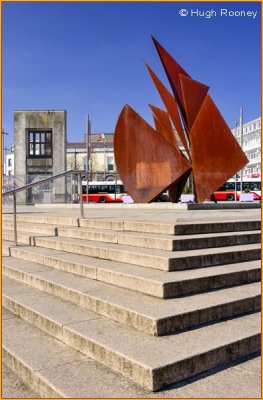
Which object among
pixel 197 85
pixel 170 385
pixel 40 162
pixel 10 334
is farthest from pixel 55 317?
pixel 40 162

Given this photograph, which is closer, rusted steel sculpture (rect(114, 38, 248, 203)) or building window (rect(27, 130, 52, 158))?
rusted steel sculpture (rect(114, 38, 248, 203))

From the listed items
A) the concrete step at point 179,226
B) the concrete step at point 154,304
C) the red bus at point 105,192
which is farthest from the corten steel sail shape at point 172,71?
the red bus at point 105,192

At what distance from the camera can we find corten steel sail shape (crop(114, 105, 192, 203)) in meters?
13.1

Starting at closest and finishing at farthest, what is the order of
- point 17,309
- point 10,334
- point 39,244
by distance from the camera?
1. point 10,334
2. point 17,309
3. point 39,244

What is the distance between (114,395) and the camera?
8.41 feet

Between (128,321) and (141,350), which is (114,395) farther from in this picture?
(128,321)

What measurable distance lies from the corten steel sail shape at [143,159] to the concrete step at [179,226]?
6.80 m

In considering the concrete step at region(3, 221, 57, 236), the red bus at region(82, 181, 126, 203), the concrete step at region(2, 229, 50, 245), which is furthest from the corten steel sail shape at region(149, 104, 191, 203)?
the red bus at region(82, 181, 126, 203)

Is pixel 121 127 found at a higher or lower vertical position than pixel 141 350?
higher

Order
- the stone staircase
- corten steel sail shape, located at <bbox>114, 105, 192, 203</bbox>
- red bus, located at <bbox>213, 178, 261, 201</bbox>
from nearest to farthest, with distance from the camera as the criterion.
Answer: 1. the stone staircase
2. corten steel sail shape, located at <bbox>114, 105, 192, 203</bbox>
3. red bus, located at <bbox>213, 178, 261, 201</bbox>

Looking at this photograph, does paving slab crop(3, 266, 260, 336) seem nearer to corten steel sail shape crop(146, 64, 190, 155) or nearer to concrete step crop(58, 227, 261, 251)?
concrete step crop(58, 227, 261, 251)

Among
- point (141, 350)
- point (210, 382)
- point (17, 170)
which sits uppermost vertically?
point (17, 170)

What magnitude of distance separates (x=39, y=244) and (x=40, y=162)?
22.9m

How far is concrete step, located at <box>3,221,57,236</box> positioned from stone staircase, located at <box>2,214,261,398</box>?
1354mm
